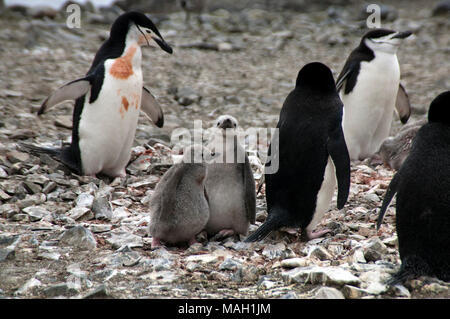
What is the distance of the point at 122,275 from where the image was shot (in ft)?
10.9

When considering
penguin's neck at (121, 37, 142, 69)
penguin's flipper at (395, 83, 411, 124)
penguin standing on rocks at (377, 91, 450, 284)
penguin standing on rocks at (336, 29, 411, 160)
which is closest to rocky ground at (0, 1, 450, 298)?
penguin standing on rocks at (377, 91, 450, 284)

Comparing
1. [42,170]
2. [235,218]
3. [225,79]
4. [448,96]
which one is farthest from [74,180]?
[225,79]

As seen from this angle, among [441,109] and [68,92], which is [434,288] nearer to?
[441,109]

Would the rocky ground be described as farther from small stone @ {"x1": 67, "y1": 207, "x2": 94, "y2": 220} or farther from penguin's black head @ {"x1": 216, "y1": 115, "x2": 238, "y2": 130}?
penguin's black head @ {"x1": 216, "y1": 115, "x2": 238, "y2": 130}

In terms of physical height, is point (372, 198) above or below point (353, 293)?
below

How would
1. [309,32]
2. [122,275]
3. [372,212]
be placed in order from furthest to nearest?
1. [309,32]
2. [372,212]
3. [122,275]

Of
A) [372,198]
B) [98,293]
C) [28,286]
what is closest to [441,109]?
[372,198]

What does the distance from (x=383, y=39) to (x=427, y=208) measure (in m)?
3.40

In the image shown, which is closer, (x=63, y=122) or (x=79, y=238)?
(x=79, y=238)

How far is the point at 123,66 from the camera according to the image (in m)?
5.46

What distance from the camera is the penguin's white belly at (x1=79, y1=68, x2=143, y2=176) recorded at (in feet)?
17.8

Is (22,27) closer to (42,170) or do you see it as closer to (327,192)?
(42,170)

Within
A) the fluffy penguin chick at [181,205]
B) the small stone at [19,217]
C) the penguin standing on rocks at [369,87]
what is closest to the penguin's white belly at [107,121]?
the small stone at [19,217]

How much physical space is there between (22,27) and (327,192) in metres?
8.66
